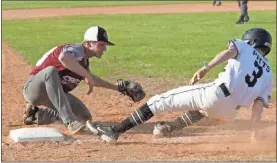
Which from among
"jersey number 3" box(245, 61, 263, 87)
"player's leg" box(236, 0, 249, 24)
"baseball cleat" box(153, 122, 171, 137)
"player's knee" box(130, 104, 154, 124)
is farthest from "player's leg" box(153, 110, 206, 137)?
"player's leg" box(236, 0, 249, 24)

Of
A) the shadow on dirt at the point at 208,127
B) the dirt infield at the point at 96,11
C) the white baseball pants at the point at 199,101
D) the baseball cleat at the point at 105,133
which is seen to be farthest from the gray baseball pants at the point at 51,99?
the dirt infield at the point at 96,11

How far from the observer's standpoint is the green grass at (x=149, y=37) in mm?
13312

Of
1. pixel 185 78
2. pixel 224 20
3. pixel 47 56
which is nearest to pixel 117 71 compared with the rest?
pixel 185 78

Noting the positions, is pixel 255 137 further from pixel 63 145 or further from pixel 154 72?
pixel 154 72

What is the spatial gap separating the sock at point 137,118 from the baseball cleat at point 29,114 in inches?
54.9

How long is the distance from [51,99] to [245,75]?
220cm

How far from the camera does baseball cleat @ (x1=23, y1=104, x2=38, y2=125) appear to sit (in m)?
7.73

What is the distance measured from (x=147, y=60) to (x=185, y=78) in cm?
275

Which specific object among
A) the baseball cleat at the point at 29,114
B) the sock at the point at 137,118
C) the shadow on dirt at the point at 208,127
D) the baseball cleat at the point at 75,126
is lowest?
the shadow on dirt at the point at 208,127

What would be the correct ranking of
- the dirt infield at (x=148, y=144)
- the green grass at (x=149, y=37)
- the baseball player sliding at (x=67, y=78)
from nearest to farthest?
the dirt infield at (x=148, y=144), the baseball player sliding at (x=67, y=78), the green grass at (x=149, y=37)

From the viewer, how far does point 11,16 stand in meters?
28.9

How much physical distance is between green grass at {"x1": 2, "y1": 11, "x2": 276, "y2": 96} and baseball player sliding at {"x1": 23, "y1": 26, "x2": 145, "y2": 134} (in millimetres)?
4562

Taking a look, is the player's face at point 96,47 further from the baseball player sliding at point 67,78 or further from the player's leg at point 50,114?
the player's leg at point 50,114

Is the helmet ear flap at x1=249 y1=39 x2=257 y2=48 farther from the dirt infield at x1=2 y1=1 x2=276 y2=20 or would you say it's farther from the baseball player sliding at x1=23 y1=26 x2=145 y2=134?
the dirt infield at x1=2 y1=1 x2=276 y2=20
